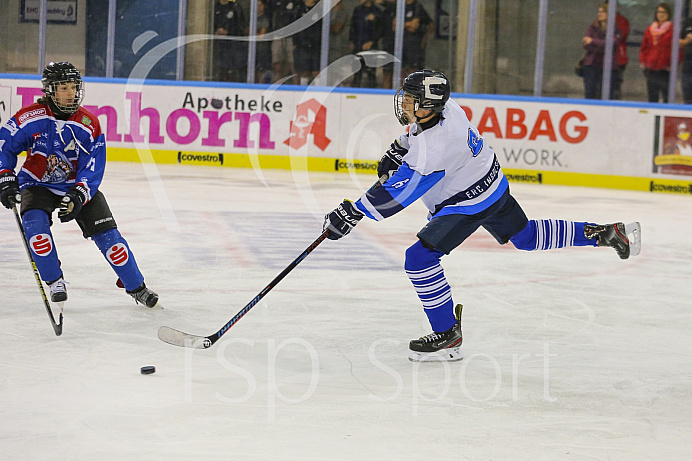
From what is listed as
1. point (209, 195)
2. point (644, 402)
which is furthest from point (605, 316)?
point (209, 195)

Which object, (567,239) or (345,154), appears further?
(345,154)

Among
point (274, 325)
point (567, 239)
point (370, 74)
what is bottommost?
point (274, 325)

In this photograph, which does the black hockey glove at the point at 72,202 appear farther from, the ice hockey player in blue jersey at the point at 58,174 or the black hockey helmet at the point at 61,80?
the black hockey helmet at the point at 61,80

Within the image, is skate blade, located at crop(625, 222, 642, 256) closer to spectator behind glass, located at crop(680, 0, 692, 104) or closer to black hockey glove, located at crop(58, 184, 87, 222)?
black hockey glove, located at crop(58, 184, 87, 222)

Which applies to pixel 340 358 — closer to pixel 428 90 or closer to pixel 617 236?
pixel 428 90

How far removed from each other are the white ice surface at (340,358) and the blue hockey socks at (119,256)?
0.13 m

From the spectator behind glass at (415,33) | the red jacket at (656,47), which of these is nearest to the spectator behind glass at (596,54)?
the red jacket at (656,47)

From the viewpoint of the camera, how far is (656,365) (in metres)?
3.25

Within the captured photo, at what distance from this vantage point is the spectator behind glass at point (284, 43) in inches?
445

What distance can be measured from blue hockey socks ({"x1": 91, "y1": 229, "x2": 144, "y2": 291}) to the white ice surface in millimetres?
131

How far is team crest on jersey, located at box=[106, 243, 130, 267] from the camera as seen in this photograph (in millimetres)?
3863

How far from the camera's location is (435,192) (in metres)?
3.38

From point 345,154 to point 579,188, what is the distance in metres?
2.69

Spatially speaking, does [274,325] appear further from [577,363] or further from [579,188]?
[579,188]
